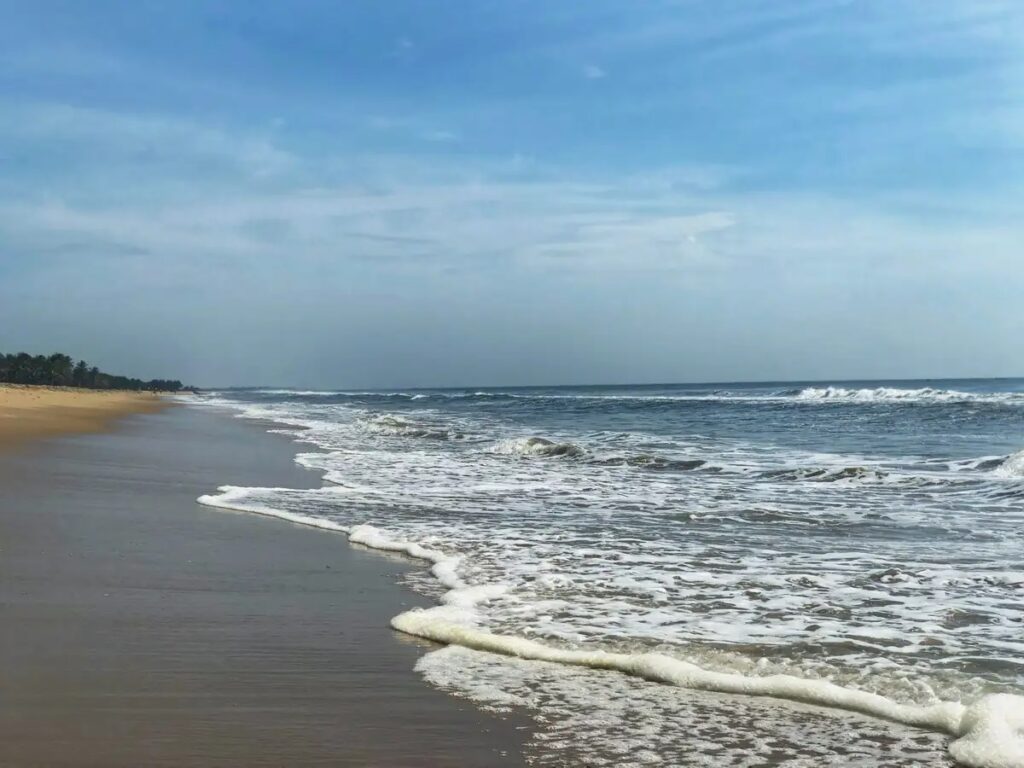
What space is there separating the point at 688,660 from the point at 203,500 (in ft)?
21.3

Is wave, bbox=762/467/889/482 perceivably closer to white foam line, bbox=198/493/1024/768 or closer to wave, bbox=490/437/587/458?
wave, bbox=490/437/587/458

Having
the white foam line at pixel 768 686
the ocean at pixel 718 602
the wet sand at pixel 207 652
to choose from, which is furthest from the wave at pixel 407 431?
the white foam line at pixel 768 686

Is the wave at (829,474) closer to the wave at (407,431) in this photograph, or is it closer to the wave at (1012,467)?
the wave at (1012,467)

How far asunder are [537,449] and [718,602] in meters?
12.9

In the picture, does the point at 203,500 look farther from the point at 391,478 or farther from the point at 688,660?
the point at 688,660

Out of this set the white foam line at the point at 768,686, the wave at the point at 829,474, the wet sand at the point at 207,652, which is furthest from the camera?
the wave at the point at 829,474

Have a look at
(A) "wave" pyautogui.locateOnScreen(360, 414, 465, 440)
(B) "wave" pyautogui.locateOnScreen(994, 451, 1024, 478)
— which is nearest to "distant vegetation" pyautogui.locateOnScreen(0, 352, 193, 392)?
(A) "wave" pyautogui.locateOnScreen(360, 414, 465, 440)

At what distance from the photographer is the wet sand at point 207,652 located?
10.3ft

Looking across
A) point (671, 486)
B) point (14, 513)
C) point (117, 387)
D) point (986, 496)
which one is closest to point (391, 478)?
point (671, 486)

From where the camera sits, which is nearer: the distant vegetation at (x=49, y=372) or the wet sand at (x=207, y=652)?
the wet sand at (x=207, y=652)

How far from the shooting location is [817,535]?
8.16 meters

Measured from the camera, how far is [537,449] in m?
18.4

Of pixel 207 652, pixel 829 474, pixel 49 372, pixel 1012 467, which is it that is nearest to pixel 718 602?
pixel 207 652

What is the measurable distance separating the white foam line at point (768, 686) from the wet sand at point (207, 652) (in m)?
0.27
